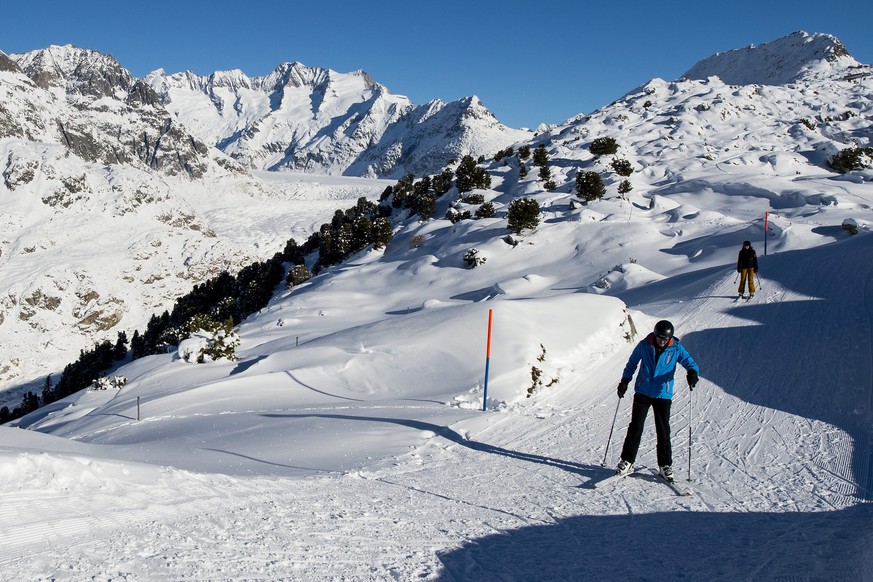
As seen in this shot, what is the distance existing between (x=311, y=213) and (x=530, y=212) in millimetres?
140557

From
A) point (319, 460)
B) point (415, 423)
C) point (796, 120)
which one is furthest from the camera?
point (796, 120)

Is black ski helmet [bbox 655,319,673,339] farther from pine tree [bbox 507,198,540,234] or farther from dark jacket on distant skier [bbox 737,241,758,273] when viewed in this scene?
pine tree [bbox 507,198,540,234]

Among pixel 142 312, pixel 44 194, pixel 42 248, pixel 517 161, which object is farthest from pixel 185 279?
pixel 517 161

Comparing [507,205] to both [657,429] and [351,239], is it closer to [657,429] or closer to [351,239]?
[351,239]

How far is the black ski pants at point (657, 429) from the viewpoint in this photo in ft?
22.5

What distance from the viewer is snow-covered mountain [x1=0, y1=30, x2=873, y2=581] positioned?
4.93 metres

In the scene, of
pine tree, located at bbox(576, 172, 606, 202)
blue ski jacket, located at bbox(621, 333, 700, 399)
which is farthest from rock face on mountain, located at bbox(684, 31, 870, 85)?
blue ski jacket, located at bbox(621, 333, 700, 399)

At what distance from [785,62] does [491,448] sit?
397ft

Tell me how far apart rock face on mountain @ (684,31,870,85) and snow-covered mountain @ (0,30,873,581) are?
84.4 metres

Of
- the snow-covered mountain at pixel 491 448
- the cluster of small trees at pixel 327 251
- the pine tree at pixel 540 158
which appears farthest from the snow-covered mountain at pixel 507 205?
the snow-covered mountain at pixel 491 448

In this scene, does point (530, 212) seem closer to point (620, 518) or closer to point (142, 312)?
point (620, 518)

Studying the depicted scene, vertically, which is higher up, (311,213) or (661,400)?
(311,213)

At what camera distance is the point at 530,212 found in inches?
1321

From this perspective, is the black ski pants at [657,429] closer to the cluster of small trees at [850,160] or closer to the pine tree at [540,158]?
the cluster of small trees at [850,160]
